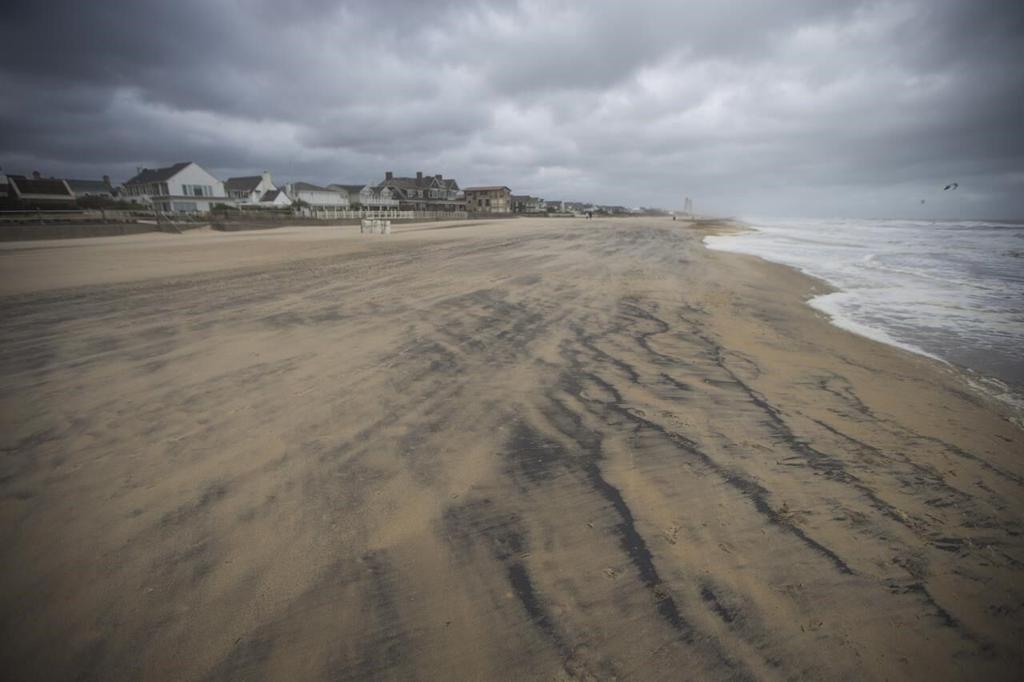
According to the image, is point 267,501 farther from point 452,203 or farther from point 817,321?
point 452,203

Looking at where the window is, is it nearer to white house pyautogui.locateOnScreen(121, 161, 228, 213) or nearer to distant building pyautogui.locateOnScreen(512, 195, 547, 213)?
white house pyautogui.locateOnScreen(121, 161, 228, 213)

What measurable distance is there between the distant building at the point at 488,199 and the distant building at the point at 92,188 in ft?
199

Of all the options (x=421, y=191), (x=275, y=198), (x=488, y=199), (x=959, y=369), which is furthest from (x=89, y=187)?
(x=959, y=369)

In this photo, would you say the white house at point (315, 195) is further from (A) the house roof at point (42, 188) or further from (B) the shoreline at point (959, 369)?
(B) the shoreline at point (959, 369)

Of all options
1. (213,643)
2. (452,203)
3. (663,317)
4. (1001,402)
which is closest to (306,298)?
(663,317)

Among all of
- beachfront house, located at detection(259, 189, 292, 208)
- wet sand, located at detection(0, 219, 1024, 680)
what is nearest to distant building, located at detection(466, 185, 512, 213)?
beachfront house, located at detection(259, 189, 292, 208)

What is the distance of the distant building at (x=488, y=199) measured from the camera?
88.2m

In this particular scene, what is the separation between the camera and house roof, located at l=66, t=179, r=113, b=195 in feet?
220

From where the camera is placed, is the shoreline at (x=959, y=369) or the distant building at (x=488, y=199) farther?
the distant building at (x=488, y=199)

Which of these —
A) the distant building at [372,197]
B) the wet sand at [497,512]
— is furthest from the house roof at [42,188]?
the wet sand at [497,512]

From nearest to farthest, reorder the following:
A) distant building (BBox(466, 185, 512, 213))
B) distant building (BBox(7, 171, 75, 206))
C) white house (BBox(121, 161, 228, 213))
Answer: distant building (BBox(7, 171, 75, 206)) → white house (BBox(121, 161, 228, 213)) → distant building (BBox(466, 185, 512, 213))

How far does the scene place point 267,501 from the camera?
2.80 m

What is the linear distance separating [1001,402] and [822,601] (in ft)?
15.9

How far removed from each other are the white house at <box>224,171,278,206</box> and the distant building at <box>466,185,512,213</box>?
3963cm
